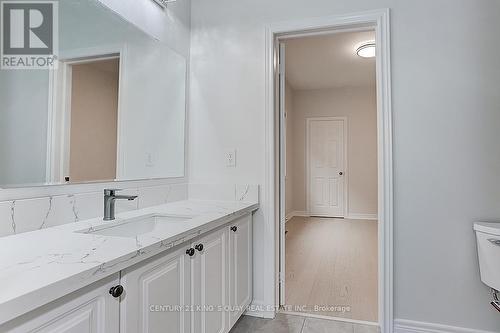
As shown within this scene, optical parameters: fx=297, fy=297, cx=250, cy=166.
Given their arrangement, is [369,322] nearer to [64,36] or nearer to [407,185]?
[407,185]

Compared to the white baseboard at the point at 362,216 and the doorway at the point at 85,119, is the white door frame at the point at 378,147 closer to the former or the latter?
the doorway at the point at 85,119

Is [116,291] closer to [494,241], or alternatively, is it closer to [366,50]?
[494,241]

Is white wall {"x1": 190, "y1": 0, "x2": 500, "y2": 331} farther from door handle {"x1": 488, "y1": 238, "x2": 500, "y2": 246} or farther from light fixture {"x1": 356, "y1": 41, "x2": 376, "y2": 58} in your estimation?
light fixture {"x1": 356, "y1": 41, "x2": 376, "y2": 58}

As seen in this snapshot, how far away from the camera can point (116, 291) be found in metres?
0.88

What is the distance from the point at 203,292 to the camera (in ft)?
4.57

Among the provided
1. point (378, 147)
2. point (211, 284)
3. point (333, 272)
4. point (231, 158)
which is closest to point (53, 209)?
point (211, 284)

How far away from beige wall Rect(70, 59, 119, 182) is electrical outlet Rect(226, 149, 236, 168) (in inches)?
31.4

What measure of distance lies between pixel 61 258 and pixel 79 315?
16 cm

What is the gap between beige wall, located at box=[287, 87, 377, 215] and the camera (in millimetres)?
5867

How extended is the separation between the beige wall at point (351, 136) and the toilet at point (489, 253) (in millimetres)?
4312

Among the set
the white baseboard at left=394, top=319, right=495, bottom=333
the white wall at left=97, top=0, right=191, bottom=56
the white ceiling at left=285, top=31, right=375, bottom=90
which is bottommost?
the white baseboard at left=394, top=319, right=495, bottom=333

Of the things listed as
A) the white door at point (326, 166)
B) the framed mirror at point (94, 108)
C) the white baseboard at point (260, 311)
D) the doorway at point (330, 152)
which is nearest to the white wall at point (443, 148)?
the white baseboard at point (260, 311)

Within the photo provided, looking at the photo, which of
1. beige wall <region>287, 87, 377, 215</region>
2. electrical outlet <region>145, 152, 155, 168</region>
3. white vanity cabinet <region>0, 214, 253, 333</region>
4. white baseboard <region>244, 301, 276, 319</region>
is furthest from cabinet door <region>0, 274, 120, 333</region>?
beige wall <region>287, 87, 377, 215</region>

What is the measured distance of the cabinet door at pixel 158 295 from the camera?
94 centimetres
